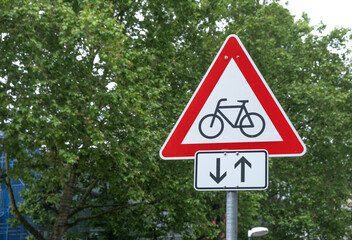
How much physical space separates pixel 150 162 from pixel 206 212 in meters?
4.27

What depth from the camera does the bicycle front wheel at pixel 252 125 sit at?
2.89 metres

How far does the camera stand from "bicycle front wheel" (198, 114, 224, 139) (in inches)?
116

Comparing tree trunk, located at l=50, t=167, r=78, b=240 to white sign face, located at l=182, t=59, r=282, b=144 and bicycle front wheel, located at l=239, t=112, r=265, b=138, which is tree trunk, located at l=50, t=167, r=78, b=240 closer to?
white sign face, located at l=182, t=59, r=282, b=144

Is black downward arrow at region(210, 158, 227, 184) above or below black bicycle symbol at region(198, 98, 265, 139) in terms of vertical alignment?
below

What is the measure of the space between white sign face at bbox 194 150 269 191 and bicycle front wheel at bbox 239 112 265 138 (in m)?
0.09

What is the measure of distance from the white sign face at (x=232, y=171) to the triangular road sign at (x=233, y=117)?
4 cm

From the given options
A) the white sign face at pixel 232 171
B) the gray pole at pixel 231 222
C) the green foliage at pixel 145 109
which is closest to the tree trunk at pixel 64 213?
the green foliage at pixel 145 109

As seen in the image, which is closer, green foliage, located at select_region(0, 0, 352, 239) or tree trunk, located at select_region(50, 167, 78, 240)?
green foliage, located at select_region(0, 0, 352, 239)

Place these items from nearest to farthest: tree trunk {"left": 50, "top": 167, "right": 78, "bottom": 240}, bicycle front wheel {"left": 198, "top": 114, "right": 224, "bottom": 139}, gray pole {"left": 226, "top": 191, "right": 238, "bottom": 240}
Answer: gray pole {"left": 226, "top": 191, "right": 238, "bottom": 240} → bicycle front wheel {"left": 198, "top": 114, "right": 224, "bottom": 139} → tree trunk {"left": 50, "top": 167, "right": 78, "bottom": 240}

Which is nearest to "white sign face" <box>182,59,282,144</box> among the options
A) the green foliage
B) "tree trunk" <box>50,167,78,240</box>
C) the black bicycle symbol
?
the black bicycle symbol

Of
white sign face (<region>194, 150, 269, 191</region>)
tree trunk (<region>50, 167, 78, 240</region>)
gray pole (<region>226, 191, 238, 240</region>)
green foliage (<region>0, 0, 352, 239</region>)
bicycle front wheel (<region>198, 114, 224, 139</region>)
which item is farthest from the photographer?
tree trunk (<region>50, 167, 78, 240</region>)

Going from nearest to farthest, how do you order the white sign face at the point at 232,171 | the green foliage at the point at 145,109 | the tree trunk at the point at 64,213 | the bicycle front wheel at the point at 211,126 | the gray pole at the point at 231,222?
1. the gray pole at the point at 231,222
2. the white sign face at the point at 232,171
3. the bicycle front wheel at the point at 211,126
4. the green foliage at the point at 145,109
5. the tree trunk at the point at 64,213

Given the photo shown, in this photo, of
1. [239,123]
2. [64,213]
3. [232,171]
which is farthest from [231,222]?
[64,213]

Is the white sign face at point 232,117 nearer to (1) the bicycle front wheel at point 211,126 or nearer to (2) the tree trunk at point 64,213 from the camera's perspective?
(1) the bicycle front wheel at point 211,126
